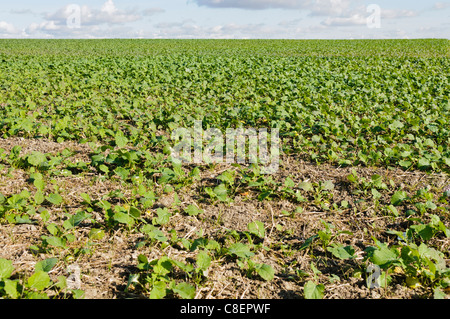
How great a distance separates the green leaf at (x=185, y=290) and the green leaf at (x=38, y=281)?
2.71 feet

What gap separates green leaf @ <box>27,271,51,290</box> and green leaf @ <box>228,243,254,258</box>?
127 cm

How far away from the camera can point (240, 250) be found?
8.41 feet

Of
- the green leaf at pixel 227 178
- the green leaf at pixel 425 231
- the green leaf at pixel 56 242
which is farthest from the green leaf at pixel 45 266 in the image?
the green leaf at pixel 425 231

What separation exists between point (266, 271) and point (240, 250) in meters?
0.29

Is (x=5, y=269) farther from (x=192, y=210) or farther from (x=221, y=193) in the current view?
(x=221, y=193)

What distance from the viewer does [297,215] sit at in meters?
3.31

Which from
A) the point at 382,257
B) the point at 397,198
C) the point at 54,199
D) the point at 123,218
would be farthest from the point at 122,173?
the point at 397,198

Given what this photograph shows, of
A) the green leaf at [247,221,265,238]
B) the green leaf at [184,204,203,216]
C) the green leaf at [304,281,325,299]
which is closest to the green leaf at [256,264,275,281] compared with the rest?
the green leaf at [304,281,325,299]

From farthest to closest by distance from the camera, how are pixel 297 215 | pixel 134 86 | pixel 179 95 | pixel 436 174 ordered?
pixel 134 86
pixel 179 95
pixel 436 174
pixel 297 215

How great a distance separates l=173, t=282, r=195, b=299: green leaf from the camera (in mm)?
2131
